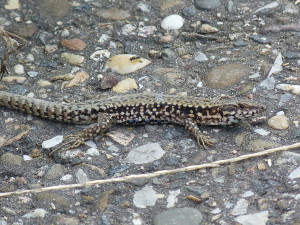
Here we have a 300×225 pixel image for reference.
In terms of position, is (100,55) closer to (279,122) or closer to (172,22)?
(172,22)

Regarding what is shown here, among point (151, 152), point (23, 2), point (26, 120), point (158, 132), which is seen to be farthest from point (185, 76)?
point (23, 2)

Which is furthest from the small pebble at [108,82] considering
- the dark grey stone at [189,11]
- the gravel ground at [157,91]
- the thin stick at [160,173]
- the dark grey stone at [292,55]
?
the dark grey stone at [292,55]

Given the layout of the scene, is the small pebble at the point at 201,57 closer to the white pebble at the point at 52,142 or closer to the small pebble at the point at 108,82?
the small pebble at the point at 108,82

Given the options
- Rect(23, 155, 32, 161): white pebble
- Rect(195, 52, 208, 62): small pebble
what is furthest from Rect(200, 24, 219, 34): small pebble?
Rect(23, 155, 32, 161): white pebble

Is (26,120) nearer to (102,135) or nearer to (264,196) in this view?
(102,135)

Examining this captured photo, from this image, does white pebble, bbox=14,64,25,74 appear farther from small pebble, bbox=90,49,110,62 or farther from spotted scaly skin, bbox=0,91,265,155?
small pebble, bbox=90,49,110,62

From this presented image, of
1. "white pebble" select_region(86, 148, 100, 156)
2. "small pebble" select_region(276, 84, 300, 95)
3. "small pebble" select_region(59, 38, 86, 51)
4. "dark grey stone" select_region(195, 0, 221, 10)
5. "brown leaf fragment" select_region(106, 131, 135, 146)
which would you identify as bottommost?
"white pebble" select_region(86, 148, 100, 156)
